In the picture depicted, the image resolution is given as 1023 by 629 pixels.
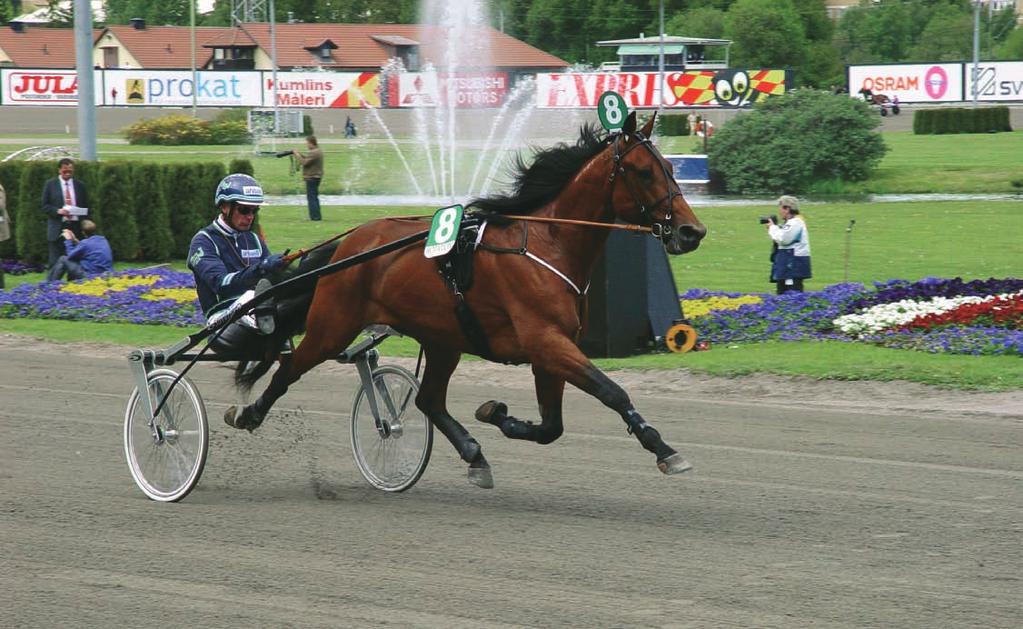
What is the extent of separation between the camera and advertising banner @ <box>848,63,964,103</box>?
2372 inches

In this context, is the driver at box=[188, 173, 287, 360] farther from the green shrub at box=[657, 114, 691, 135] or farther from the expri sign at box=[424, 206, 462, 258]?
the green shrub at box=[657, 114, 691, 135]

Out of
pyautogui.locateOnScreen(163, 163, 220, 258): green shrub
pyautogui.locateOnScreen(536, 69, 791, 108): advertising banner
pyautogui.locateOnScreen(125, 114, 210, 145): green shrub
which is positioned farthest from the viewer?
pyautogui.locateOnScreen(536, 69, 791, 108): advertising banner

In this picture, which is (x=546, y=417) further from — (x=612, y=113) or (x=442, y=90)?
(x=442, y=90)

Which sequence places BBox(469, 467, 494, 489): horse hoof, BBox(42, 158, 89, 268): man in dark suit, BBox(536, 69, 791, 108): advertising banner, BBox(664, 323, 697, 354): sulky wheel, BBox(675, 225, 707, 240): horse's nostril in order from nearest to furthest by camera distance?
1. BBox(675, 225, 707, 240): horse's nostril
2. BBox(469, 467, 494, 489): horse hoof
3. BBox(664, 323, 697, 354): sulky wheel
4. BBox(42, 158, 89, 268): man in dark suit
5. BBox(536, 69, 791, 108): advertising banner

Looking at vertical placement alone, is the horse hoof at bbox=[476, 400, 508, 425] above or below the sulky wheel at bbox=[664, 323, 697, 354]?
above

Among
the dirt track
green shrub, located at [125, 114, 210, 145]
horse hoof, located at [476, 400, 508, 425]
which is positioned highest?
green shrub, located at [125, 114, 210, 145]

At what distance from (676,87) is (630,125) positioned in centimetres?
5569

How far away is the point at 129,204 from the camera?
20281 mm

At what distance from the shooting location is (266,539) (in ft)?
21.1

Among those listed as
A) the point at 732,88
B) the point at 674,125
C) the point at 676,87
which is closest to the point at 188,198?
the point at 674,125

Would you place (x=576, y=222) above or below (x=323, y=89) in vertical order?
below

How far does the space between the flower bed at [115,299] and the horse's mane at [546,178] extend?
8.34 meters

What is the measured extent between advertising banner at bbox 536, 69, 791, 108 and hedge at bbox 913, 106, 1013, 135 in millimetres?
11304

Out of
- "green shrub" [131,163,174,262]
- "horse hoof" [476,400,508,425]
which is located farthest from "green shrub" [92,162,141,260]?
"horse hoof" [476,400,508,425]
